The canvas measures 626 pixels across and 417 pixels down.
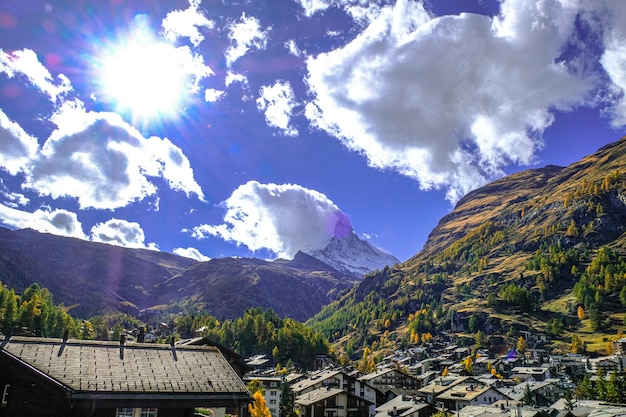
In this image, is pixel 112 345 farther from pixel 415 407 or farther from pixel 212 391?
pixel 415 407

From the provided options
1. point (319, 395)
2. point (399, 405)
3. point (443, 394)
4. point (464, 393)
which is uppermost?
point (464, 393)

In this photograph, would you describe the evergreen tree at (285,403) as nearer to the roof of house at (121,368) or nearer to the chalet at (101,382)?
the roof of house at (121,368)

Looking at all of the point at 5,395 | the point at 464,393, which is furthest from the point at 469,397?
the point at 5,395

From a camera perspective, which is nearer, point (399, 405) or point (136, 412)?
point (136, 412)

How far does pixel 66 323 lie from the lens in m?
142

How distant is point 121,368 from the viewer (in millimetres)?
19406

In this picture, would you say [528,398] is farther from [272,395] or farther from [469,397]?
[272,395]

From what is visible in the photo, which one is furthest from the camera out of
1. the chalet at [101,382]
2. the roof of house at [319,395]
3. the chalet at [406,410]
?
the roof of house at [319,395]

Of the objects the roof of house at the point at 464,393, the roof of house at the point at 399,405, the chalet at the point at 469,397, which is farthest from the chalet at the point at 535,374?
the roof of house at the point at 399,405

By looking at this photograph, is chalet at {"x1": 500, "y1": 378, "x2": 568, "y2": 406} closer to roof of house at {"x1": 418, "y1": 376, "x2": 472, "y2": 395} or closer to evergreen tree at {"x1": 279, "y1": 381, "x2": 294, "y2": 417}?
roof of house at {"x1": 418, "y1": 376, "x2": 472, "y2": 395}

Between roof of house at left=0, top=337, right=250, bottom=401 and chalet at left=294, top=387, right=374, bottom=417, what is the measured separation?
2939 inches

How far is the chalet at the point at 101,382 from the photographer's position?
59.1ft

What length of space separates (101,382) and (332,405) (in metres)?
79.5

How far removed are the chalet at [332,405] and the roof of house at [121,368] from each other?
74644 millimetres
